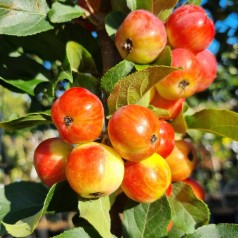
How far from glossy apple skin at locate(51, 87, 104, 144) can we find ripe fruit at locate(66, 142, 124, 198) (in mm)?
35

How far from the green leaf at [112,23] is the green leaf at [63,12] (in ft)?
0.24

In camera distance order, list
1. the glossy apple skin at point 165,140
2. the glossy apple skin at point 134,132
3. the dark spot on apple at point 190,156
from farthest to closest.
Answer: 1. the dark spot on apple at point 190,156
2. the glossy apple skin at point 165,140
3. the glossy apple skin at point 134,132

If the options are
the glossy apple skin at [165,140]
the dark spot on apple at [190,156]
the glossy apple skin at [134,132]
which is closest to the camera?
the glossy apple skin at [134,132]

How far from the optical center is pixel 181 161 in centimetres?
98

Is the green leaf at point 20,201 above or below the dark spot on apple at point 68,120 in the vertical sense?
below

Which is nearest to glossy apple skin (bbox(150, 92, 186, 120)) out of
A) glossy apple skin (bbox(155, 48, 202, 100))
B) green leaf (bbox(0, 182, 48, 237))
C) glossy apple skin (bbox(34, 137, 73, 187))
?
glossy apple skin (bbox(155, 48, 202, 100))

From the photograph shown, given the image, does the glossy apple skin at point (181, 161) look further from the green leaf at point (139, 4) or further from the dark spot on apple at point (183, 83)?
the green leaf at point (139, 4)

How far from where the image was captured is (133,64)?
91 cm

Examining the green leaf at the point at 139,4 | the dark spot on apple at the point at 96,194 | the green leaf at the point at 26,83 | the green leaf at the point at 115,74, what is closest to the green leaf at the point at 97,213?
the dark spot on apple at the point at 96,194

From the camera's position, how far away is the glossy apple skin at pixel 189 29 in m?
0.97

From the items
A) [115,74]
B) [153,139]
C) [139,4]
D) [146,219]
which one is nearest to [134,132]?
[153,139]

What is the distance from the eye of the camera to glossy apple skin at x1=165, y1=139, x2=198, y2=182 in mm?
986

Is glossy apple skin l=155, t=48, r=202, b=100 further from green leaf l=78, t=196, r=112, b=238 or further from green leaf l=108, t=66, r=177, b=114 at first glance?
green leaf l=78, t=196, r=112, b=238

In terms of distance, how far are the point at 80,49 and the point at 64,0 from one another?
13 centimetres
